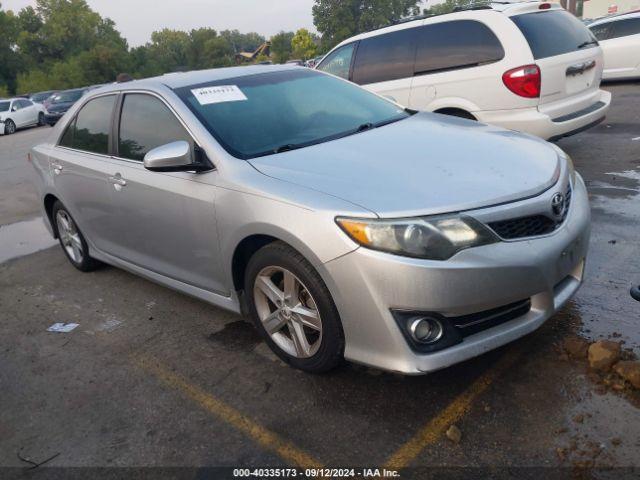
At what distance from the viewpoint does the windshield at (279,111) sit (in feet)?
11.3

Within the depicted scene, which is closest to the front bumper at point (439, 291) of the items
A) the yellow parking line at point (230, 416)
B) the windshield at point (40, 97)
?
the yellow parking line at point (230, 416)

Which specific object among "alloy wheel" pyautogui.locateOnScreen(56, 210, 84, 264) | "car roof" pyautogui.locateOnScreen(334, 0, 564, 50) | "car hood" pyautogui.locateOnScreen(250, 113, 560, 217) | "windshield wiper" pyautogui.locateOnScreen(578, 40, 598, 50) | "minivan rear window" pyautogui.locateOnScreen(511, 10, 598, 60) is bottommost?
"alloy wheel" pyautogui.locateOnScreen(56, 210, 84, 264)

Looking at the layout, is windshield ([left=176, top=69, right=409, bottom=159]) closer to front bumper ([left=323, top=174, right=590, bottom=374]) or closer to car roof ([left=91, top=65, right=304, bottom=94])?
car roof ([left=91, top=65, right=304, bottom=94])

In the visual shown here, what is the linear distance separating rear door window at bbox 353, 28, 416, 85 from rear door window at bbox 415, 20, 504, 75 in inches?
5.1

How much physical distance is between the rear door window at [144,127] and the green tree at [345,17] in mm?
85757

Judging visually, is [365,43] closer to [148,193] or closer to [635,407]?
[148,193]

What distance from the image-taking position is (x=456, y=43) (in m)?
6.57

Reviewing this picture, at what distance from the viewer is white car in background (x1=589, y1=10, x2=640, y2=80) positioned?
12844 millimetres

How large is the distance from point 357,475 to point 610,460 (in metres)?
1.00

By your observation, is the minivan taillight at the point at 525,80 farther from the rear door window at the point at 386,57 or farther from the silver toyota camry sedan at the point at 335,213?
the silver toyota camry sedan at the point at 335,213

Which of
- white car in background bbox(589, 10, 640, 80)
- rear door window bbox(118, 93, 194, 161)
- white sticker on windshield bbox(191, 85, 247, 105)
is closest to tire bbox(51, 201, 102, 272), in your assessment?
rear door window bbox(118, 93, 194, 161)

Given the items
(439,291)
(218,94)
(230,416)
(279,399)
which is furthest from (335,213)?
(218,94)

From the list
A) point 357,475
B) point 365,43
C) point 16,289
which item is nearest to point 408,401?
point 357,475

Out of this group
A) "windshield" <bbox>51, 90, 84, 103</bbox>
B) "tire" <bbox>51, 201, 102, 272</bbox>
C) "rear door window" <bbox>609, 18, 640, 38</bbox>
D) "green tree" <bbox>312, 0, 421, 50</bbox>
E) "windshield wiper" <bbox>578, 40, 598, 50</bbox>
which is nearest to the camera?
"tire" <bbox>51, 201, 102, 272</bbox>
